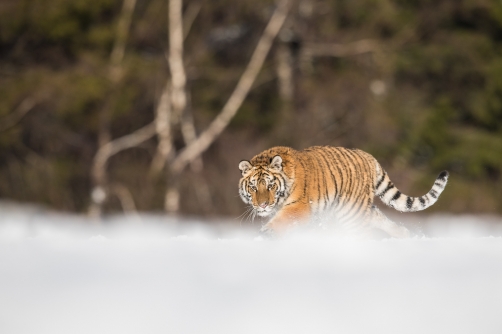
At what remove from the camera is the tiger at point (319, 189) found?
700 cm

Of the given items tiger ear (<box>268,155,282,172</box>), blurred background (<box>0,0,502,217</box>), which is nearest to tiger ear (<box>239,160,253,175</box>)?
tiger ear (<box>268,155,282,172</box>)

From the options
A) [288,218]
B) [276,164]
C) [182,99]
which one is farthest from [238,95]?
[288,218]

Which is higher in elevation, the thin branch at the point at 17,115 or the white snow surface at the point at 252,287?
the thin branch at the point at 17,115

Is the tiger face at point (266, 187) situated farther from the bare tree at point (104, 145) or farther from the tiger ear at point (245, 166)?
the bare tree at point (104, 145)

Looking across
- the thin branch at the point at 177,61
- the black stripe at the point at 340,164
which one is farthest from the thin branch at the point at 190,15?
the black stripe at the point at 340,164

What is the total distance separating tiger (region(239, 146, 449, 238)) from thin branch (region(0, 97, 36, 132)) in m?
14.9

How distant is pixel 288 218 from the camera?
6844 mm

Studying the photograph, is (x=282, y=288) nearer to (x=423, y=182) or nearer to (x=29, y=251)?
(x=29, y=251)

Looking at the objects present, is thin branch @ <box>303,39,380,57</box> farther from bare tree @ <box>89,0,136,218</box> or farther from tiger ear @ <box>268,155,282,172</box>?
tiger ear @ <box>268,155,282,172</box>

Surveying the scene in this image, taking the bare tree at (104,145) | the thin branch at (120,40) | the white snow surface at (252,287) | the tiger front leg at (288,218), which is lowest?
the white snow surface at (252,287)

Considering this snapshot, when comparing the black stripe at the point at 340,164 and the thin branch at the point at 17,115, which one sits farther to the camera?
the thin branch at the point at 17,115

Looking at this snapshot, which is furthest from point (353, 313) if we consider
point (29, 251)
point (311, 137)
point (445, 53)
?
point (445, 53)

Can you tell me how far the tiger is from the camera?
7.00m

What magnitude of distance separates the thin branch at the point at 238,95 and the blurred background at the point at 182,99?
82mm
